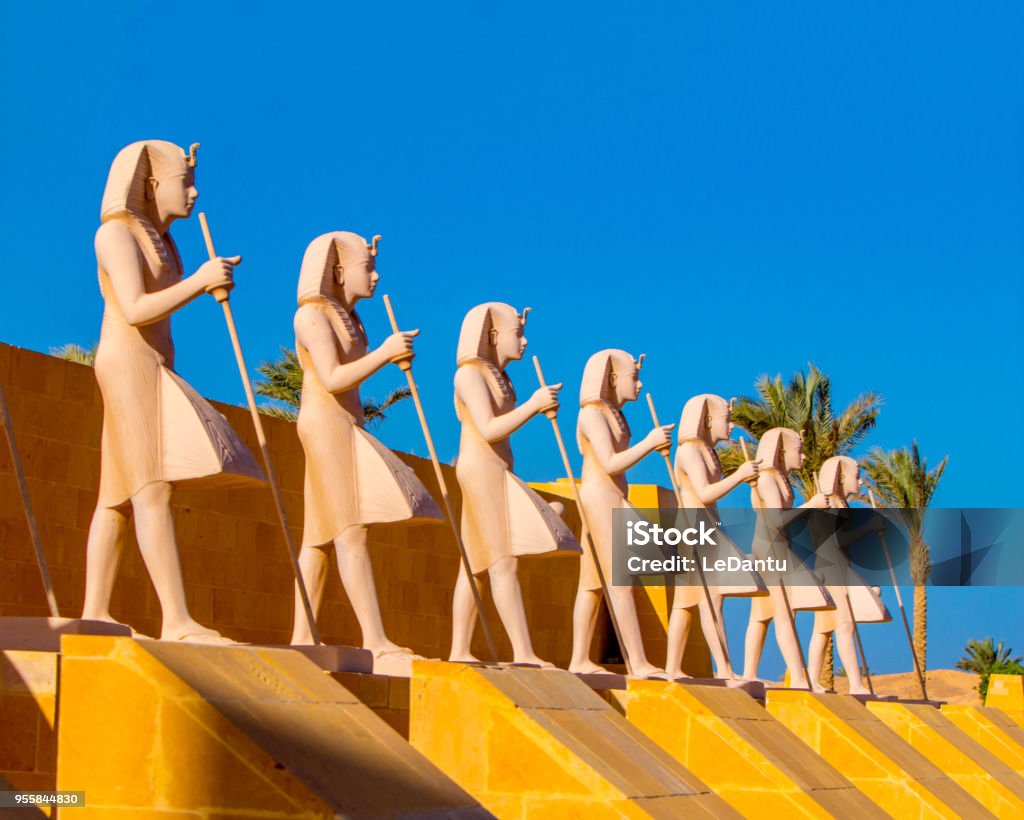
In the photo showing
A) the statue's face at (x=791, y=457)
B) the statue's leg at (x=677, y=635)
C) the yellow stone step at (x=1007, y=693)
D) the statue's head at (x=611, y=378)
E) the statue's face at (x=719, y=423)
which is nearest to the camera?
the statue's head at (x=611, y=378)

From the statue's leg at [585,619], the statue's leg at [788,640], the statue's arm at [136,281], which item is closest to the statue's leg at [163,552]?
the statue's arm at [136,281]

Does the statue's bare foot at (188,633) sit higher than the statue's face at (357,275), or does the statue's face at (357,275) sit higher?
the statue's face at (357,275)

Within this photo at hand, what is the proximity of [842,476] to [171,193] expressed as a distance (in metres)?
11.1

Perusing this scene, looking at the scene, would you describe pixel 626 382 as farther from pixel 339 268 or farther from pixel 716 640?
pixel 339 268

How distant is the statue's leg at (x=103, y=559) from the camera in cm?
746

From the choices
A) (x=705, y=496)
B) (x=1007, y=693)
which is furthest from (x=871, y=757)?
(x=1007, y=693)

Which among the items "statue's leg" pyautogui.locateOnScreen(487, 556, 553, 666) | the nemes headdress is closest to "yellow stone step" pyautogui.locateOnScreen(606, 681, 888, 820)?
"statue's leg" pyautogui.locateOnScreen(487, 556, 553, 666)

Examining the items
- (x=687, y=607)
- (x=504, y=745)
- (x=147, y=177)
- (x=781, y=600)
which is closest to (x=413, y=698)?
(x=504, y=745)

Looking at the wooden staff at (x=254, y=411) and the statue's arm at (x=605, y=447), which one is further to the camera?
the statue's arm at (x=605, y=447)

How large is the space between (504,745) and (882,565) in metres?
11.5

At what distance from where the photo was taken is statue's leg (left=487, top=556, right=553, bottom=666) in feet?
32.9

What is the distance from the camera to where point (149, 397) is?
25.4ft

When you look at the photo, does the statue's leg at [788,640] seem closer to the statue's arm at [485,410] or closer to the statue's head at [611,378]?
the statue's head at [611,378]

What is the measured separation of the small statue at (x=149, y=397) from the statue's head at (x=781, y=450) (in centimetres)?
927
